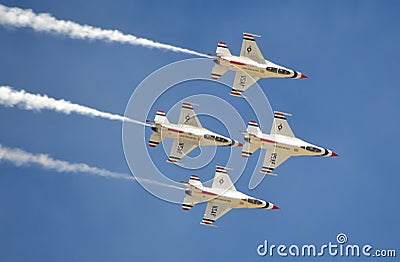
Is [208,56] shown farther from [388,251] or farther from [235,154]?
[388,251]

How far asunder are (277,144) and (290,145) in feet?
3.64

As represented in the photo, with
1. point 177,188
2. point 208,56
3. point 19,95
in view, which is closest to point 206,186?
point 177,188

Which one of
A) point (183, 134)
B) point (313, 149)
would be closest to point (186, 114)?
point (183, 134)

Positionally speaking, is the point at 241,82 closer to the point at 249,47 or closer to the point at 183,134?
the point at 249,47

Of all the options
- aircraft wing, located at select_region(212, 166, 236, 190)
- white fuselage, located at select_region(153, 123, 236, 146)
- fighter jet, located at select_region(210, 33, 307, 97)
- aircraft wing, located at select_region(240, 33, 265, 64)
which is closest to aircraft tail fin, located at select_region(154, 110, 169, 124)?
white fuselage, located at select_region(153, 123, 236, 146)

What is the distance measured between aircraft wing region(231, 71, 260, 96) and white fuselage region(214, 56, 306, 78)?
0.46 m

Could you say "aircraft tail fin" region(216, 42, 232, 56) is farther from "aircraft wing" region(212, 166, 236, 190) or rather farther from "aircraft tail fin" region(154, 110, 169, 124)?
"aircraft wing" region(212, 166, 236, 190)

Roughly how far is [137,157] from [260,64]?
13187 mm

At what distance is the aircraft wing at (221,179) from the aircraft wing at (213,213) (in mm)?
1807

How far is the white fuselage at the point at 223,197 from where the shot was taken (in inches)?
3836

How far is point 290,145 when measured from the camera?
100000 mm

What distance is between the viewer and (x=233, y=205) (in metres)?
98.8

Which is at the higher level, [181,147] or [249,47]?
[249,47]

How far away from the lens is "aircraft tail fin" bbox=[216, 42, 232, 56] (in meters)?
98.8
